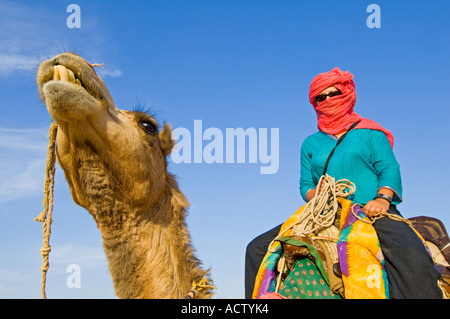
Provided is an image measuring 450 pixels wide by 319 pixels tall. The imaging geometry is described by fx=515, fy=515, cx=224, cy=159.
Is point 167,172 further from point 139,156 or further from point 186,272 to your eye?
point 186,272

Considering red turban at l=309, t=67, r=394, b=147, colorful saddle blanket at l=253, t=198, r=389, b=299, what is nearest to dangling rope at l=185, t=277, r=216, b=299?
colorful saddle blanket at l=253, t=198, r=389, b=299

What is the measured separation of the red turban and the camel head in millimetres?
1481

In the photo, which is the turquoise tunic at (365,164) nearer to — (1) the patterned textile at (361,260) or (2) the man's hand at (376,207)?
(2) the man's hand at (376,207)

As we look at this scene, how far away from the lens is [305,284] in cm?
338

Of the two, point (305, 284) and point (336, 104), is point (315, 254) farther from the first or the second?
point (336, 104)

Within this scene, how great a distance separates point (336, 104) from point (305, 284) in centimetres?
161

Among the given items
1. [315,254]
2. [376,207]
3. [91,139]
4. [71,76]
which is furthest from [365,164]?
[71,76]

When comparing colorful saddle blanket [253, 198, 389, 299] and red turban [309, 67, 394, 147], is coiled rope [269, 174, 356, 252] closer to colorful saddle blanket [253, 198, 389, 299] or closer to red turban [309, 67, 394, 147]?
colorful saddle blanket [253, 198, 389, 299]

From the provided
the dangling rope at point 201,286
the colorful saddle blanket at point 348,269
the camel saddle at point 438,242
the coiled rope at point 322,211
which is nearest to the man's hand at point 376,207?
the colorful saddle blanket at point 348,269

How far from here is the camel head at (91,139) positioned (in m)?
3.42

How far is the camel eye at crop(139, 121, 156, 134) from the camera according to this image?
4.17 m

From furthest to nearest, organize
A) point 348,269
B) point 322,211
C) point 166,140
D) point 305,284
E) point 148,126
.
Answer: point 166,140, point 148,126, point 322,211, point 305,284, point 348,269

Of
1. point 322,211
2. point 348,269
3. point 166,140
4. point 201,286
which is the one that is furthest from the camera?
point 166,140
